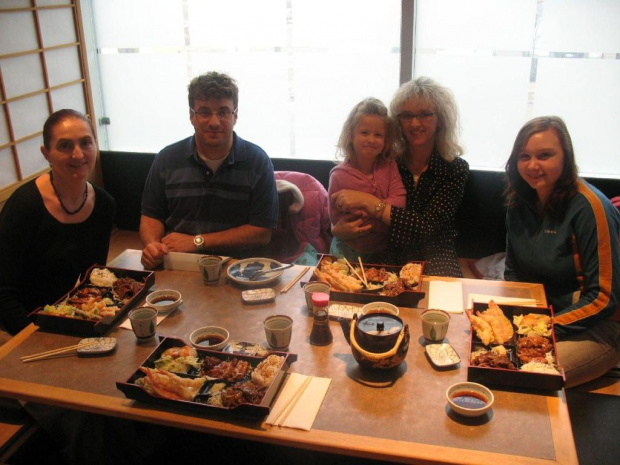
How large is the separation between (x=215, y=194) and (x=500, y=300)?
136cm

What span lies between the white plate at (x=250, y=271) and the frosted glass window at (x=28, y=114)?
2.16 meters

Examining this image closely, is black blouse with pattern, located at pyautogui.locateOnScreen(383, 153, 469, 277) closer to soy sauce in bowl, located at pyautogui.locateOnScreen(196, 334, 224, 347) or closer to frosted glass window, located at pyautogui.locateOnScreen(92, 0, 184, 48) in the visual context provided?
soy sauce in bowl, located at pyautogui.locateOnScreen(196, 334, 224, 347)

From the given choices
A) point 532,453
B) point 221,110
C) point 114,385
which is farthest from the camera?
point 221,110

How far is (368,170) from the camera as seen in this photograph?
266 cm

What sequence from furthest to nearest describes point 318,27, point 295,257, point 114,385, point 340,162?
point 318,27, point 295,257, point 340,162, point 114,385

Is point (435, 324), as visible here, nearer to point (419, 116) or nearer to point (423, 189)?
point (423, 189)

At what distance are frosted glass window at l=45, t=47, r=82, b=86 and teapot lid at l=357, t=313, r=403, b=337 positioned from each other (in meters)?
3.22

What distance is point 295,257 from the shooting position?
3195 millimetres

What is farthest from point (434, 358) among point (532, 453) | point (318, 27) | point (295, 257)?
point (318, 27)

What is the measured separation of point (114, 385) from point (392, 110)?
1.69 meters

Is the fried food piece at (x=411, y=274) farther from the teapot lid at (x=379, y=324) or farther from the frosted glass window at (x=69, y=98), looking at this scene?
the frosted glass window at (x=69, y=98)

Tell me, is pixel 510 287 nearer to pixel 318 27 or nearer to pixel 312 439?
pixel 312 439

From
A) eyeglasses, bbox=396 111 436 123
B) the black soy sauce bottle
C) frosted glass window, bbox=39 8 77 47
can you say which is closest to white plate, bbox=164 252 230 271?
the black soy sauce bottle

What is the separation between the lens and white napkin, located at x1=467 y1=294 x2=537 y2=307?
6.51 ft
